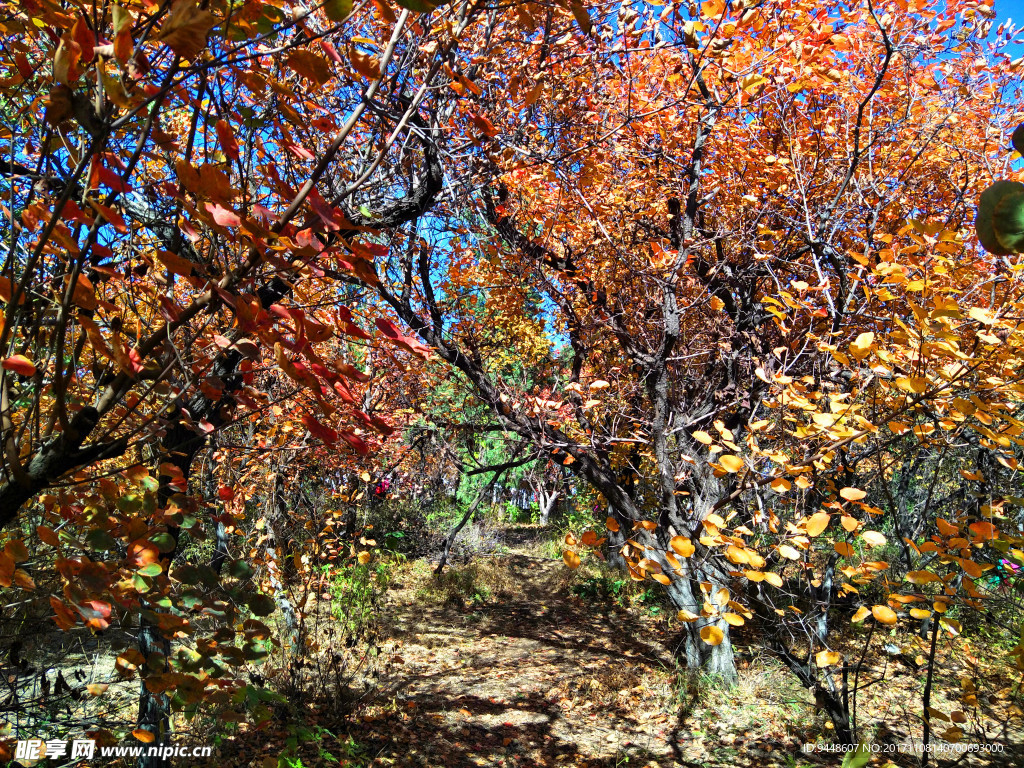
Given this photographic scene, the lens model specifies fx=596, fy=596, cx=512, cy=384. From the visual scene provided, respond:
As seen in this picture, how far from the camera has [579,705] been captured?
545 centimetres

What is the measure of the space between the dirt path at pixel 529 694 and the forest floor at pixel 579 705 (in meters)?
0.02

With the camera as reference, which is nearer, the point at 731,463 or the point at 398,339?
the point at 398,339

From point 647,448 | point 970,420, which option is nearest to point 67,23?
point 970,420

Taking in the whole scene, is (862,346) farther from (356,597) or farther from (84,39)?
(356,597)

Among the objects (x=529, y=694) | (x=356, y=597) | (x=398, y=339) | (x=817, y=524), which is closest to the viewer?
(x=398, y=339)

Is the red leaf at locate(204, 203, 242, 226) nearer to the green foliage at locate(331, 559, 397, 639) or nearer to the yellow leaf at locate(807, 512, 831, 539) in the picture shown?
the yellow leaf at locate(807, 512, 831, 539)

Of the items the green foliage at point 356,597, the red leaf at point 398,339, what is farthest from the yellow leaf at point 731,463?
the green foliage at point 356,597

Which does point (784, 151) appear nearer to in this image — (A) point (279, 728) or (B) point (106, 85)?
(B) point (106, 85)

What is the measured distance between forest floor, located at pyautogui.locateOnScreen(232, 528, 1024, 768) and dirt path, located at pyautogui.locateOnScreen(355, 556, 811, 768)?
17 millimetres

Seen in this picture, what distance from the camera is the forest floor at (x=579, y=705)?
441 cm

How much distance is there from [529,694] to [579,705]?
1.70ft

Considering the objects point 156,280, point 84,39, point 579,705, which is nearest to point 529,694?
point 579,705

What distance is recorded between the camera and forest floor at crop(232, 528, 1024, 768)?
441 centimetres

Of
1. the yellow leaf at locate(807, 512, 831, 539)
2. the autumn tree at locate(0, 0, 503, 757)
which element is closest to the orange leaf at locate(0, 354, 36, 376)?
the autumn tree at locate(0, 0, 503, 757)
